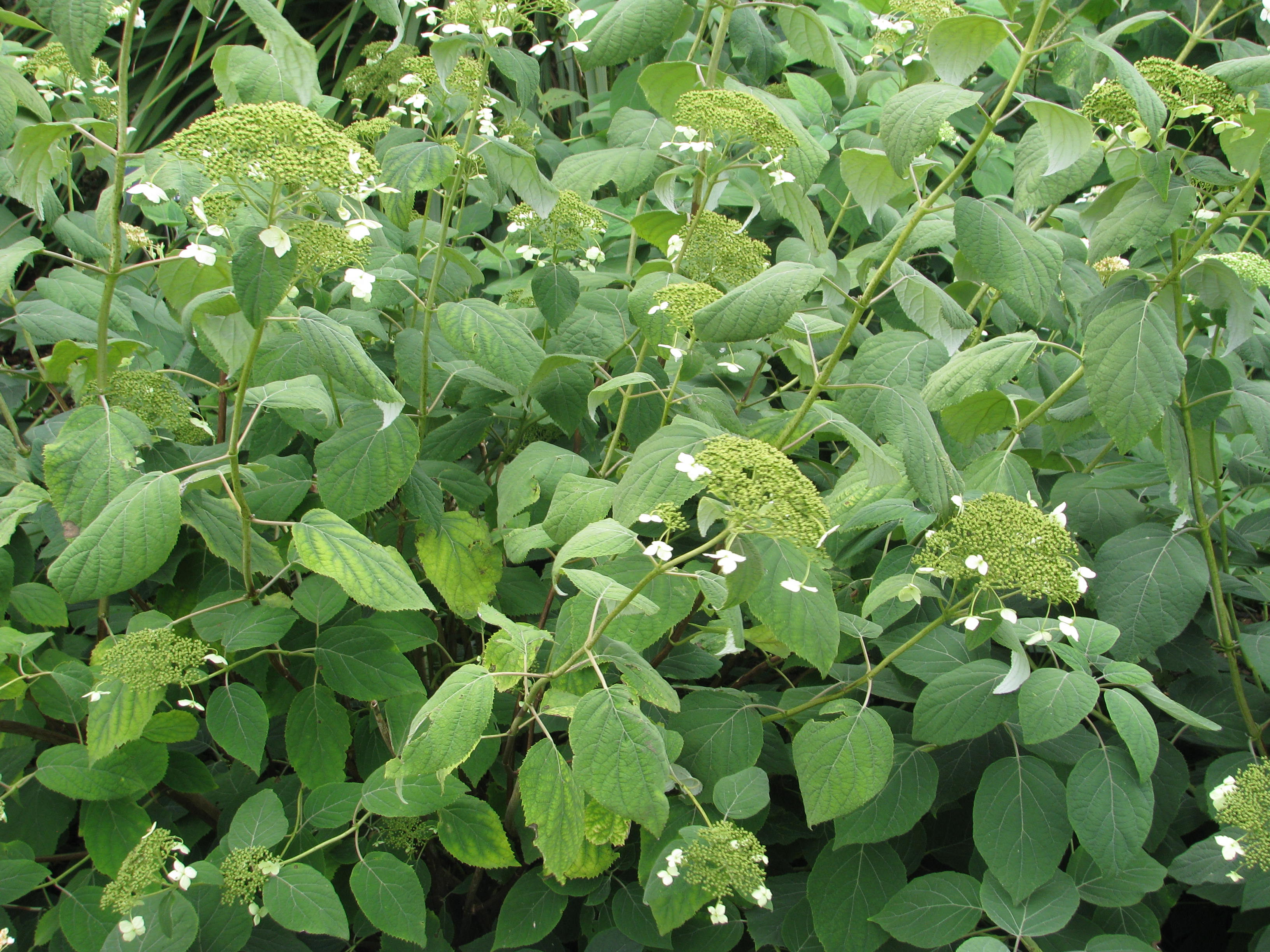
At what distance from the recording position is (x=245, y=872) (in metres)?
1.03

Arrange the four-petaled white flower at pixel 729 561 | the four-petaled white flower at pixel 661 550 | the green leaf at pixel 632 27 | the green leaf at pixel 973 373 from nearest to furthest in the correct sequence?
1. the four-petaled white flower at pixel 729 561
2. the four-petaled white flower at pixel 661 550
3. the green leaf at pixel 973 373
4. the green leaf at pixel 632 27

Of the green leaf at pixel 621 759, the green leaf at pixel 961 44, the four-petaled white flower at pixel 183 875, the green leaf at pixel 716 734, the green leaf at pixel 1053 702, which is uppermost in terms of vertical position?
the green leaf at pixel 961 44

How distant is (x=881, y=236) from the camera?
84.3 inches

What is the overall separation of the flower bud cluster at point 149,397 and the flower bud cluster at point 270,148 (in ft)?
1.65

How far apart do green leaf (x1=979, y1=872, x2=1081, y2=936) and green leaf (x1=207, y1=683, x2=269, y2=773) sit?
93 cm

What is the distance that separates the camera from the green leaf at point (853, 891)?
43.9 inches

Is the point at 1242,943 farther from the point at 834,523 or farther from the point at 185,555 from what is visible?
the point at 185,555

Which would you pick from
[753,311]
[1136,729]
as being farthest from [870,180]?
[1136,729]

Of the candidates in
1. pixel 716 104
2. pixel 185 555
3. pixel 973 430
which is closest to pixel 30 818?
pixel 185 555

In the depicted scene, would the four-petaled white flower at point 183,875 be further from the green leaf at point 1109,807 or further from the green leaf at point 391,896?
the green leaf at point 1109,807

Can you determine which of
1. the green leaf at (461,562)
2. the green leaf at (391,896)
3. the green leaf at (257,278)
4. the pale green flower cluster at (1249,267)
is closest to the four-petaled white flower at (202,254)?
the green leaf at (257,278)

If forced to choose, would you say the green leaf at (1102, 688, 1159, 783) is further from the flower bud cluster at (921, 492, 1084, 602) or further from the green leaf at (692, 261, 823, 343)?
the green leaf at (692, 261, 823, 343)

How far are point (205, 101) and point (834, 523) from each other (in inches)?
133

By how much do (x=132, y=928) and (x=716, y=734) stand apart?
74cm
